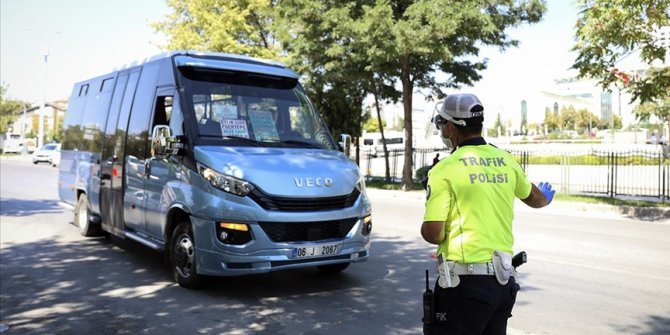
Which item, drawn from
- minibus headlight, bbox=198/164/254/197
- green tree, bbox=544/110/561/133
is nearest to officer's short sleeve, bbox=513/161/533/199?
minibus headlight, bbox=198/164/254/197

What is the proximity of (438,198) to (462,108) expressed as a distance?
45 cm

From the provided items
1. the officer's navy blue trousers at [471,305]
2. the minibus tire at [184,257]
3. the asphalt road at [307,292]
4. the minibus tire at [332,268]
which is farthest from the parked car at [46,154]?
the officer's navy blue trousers at [471,305]

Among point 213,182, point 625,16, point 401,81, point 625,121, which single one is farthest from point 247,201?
point 625,121

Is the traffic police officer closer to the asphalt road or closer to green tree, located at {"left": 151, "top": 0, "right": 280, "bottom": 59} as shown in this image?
the asphalt road

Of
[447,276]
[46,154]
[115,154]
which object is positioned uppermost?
[115,154]

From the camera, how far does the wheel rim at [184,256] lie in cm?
586

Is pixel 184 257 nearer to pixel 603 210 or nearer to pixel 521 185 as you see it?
pixel 521 185

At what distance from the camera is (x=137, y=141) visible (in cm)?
710

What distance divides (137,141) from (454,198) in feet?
17.6

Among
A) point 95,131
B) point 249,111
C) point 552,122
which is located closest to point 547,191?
point 249,111

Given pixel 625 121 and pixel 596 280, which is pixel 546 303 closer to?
pixel 596 280

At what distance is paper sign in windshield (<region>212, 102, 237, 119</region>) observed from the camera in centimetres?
627

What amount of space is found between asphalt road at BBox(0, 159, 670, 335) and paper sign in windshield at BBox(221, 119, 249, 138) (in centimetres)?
159

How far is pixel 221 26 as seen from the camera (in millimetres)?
27094
